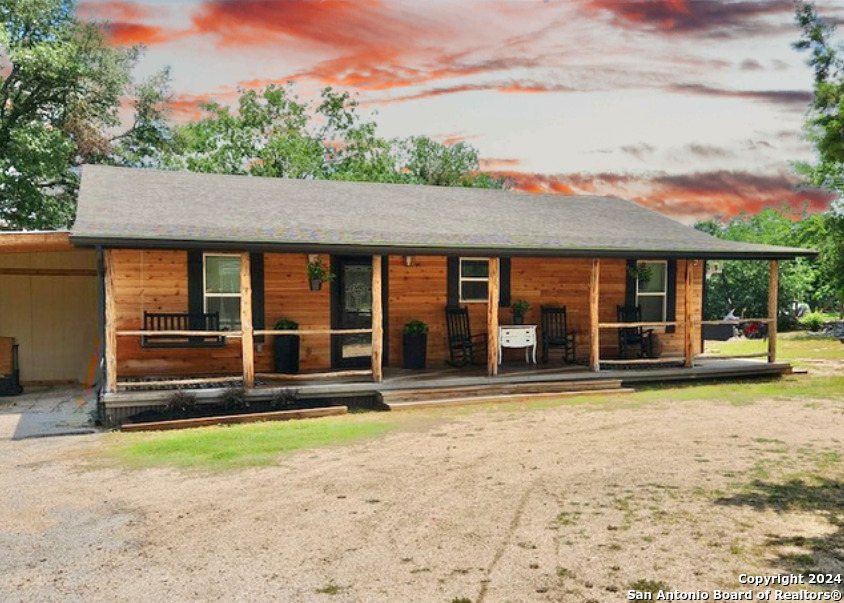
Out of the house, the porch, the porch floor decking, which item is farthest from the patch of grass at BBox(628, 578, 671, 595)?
the house

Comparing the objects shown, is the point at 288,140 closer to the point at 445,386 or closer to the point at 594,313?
the point at 594,313

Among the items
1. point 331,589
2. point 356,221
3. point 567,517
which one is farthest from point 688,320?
point 331,589

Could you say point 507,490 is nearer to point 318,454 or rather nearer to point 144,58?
point 318,454

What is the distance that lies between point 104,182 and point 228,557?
9584 millimetres

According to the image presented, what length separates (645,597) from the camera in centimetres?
375

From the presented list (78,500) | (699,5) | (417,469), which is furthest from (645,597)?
(699,5)

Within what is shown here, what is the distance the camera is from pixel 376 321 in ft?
33.8

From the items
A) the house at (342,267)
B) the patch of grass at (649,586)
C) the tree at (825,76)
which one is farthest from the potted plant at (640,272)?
the patch of grass at (649,586)

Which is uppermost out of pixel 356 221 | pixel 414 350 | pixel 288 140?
pixel 288 140

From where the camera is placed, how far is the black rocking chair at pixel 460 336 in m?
12.3

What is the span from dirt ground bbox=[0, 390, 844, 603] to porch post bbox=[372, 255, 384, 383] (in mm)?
2421

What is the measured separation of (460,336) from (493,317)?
1.20 metres

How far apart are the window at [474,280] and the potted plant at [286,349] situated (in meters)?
3.39

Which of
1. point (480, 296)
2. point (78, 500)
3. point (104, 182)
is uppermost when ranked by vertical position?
point (104, 182)
